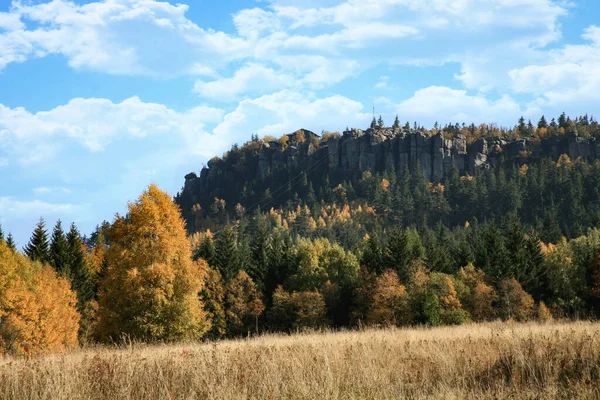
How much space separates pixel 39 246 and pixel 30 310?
18.1 m

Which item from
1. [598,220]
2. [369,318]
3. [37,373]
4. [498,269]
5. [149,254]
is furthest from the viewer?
[598,220]

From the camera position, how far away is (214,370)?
8797mm

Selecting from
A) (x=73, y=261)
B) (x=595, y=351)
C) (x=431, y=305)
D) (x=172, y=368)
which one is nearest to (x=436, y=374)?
(x=595, y=351)

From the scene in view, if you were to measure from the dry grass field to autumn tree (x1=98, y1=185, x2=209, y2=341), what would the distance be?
17.4 metres

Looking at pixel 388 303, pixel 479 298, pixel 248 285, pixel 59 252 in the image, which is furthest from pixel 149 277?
pixel 479 298

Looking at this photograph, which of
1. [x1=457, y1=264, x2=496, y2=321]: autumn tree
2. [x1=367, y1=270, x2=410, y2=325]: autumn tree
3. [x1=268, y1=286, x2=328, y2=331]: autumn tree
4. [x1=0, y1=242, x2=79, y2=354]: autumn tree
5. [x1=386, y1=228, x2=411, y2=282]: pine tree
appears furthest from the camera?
[x1=386, y1=228, x2=411, y2=282]: pine tree

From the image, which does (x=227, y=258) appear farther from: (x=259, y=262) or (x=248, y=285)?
(x=259, y=262)

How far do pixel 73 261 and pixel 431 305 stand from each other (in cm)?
3758

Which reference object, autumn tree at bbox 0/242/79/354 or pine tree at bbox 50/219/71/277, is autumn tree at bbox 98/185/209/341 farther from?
pine tree at bbox 50/219/71/277

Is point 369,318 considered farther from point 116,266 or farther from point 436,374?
point 436,374

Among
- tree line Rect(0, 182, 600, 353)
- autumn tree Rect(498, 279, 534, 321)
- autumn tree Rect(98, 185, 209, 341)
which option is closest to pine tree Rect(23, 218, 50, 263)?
tree line Rect(0, 182, 600, 353)

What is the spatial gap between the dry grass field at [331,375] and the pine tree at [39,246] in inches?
2049

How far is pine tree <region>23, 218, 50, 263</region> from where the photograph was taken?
5656 cm

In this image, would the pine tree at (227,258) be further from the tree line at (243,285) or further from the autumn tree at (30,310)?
the autumn tree at (30,310)
